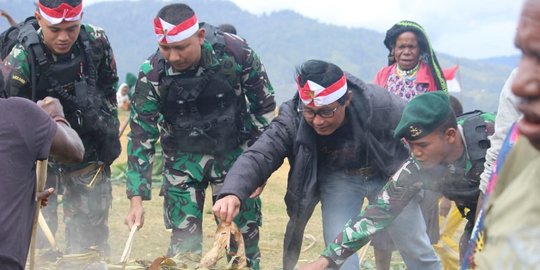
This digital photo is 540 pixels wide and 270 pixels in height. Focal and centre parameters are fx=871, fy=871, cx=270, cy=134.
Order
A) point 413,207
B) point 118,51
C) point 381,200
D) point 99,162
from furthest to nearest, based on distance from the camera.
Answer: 1. point 118,51
2. point 99,162
3. point 413,207
4. point 381,200

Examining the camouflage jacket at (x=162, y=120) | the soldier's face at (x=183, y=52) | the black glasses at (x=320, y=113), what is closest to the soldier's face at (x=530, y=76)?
the black glasses at (x=320, y=113)

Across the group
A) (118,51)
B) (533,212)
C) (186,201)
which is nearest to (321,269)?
(186,201)

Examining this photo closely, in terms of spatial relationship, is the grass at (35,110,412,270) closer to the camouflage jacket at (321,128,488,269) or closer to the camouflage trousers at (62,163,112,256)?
the camouflage trousers at (62,163,112,256)

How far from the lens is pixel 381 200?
15.6 ft

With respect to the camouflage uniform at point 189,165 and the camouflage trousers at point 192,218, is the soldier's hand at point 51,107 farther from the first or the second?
the camouflage trousers at point 192,218

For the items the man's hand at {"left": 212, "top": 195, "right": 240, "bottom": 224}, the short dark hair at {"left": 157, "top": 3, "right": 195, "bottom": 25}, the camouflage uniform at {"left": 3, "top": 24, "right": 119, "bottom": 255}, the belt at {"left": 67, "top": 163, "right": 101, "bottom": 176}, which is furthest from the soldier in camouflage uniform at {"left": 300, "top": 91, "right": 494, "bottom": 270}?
the belt at {"left": 67, "top": 163, "right": 101, "bottom": 176}

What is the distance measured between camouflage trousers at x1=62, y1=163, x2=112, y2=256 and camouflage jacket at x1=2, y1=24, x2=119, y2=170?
119 mm

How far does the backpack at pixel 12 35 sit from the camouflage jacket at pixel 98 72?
179 millimetres

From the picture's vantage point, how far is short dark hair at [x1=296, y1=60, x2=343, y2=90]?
5.16m

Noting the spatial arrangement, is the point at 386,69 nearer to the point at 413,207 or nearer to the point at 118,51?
the point at 413,207

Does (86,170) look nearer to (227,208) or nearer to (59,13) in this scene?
(59,13)

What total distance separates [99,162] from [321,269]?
303 cm

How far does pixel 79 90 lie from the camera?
6371 mm

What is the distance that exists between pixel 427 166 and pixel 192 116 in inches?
74.3
